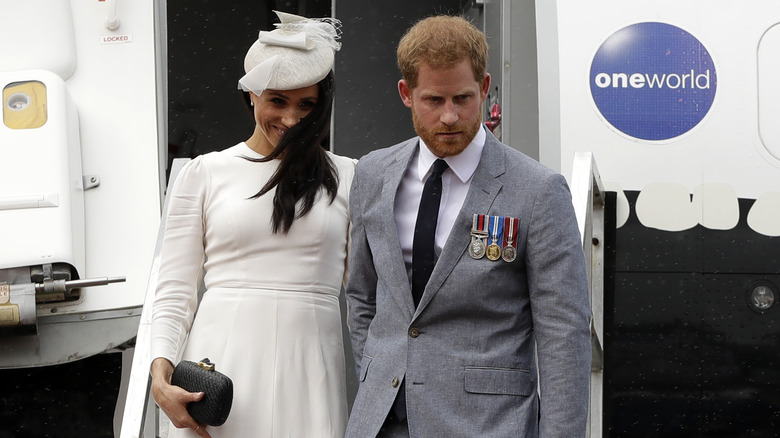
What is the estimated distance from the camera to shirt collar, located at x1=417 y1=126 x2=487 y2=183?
2.16 meters

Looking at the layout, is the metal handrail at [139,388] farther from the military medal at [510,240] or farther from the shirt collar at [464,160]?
the military medal at [510,240]

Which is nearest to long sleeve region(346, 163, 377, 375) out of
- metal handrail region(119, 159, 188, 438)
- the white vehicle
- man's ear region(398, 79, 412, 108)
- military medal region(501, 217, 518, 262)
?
man's ear region(398, 79, 412, 108)

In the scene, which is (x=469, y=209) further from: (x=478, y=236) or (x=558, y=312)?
(x=558, y=312)

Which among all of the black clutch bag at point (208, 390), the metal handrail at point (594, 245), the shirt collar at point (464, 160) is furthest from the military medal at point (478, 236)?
the metal handrail at point (594, 245)

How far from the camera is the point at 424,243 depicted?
212 cm

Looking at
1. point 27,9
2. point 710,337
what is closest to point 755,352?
point 710,337

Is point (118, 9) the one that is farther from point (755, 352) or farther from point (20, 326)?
point (755, 352)

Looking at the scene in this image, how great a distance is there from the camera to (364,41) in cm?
541

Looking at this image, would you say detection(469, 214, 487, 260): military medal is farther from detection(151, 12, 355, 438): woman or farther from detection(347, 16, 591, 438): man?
detection(151, 12, 355, 438): woman

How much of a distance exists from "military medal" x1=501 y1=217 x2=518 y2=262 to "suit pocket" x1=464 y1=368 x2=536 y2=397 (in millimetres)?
203

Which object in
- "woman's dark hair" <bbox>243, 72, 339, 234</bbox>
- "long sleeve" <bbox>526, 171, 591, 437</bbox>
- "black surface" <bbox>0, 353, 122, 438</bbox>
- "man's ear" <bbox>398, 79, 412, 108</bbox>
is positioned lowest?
"black surface" <bbox>0, 353, 122, 438</bbox>

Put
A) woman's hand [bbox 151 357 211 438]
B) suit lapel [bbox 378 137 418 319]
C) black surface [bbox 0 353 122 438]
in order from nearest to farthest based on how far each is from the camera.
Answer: suit lapel [bbox 378 137 418 319], woman's hand [bbox 151 357 211 438], black surface [bbox 0 353 122 438]

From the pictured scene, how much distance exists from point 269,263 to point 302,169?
21 cm

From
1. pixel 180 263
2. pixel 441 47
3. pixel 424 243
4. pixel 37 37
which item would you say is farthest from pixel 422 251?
pixel 37 37
